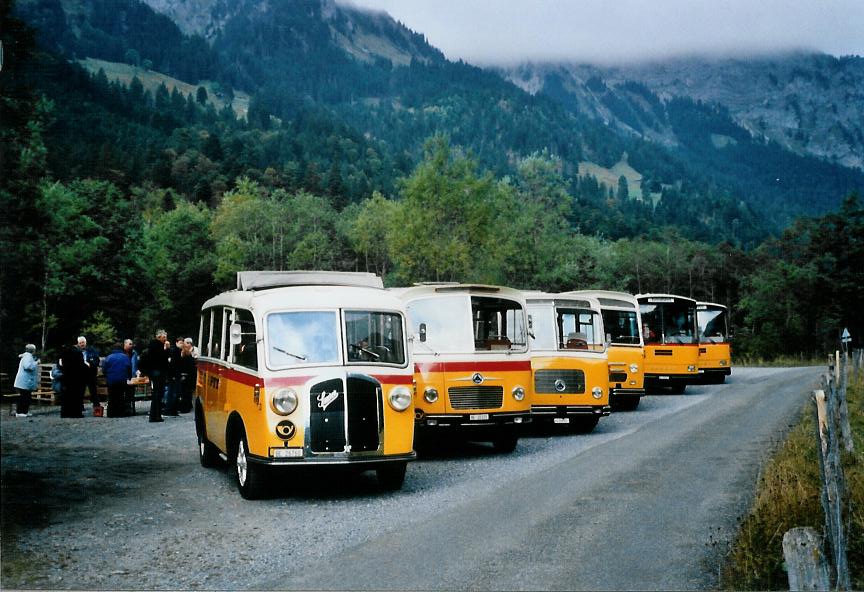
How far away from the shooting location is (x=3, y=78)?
38.7 feet

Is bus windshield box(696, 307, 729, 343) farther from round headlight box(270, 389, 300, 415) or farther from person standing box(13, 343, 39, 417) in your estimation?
round headlight box(270, 389, 300, 415)

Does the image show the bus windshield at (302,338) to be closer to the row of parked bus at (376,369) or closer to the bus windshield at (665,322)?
the row of parked bus at (376,369)

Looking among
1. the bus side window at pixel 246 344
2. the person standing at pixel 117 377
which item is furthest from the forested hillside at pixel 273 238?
the bus side window at pixel 246 344

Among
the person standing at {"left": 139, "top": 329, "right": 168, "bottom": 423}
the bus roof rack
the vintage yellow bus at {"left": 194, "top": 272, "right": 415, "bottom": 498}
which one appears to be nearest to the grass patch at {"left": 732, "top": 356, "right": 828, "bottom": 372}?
the person standing at {"left": 139, "top": 329, "right": 168, "bottom": 423}

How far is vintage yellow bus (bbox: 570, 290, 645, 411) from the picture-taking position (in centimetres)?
2384

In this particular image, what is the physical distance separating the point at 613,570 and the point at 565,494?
358 cm

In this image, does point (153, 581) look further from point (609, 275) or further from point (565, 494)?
point (609, 275)

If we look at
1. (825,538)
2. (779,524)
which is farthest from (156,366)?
(825,538)

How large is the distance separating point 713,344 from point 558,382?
1937 centimetres

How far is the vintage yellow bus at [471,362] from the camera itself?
48.6 ft

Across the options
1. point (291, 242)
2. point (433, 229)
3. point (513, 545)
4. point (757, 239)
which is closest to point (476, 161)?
point (433, 229)

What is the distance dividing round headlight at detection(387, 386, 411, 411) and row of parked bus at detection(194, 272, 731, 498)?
0.02 metres

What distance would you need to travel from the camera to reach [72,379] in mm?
22016

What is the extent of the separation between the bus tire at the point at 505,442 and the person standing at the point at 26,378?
1204 cm
